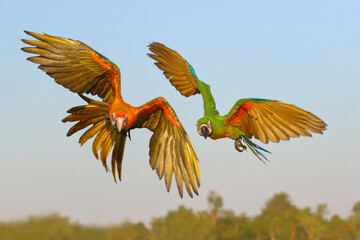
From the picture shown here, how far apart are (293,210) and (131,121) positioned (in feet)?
320

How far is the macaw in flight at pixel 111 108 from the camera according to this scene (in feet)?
35.7

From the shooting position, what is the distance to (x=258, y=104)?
10.4 meters

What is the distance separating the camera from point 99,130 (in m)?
12.2

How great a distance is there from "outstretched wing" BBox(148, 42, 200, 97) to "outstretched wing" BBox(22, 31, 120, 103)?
178cm

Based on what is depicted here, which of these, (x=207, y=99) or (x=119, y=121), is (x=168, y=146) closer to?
(x=119, y=121)

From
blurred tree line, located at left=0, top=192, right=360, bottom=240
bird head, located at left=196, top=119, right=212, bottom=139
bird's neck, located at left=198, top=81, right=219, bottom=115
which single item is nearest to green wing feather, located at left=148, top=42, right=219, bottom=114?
bird's neck, located at left=198, top=81, right=219, bottom=115

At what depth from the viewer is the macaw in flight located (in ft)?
35.7

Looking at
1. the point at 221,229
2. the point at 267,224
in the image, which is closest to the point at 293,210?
the point at 267,224

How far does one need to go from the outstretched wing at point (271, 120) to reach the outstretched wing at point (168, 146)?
3.57ft

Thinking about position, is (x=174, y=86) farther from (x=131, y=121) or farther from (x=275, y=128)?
(x=275, y=128)

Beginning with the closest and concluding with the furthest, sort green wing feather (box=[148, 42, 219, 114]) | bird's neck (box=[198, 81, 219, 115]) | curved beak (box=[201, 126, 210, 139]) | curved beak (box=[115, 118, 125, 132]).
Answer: curved beak (box=[201, 126, 210, 139]) → curved beak (box=[115, 118, 125, 132]) → bird's neck (box=[198, 81, 219, 115]) → green wing feather (box=[148, 42, 219, 114])

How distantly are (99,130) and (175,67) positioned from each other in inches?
95.0

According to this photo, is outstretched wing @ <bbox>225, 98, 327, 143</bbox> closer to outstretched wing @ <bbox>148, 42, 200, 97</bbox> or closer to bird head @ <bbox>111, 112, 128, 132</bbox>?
bird head @ <bbox>111, 112, 128, 132</bbox>

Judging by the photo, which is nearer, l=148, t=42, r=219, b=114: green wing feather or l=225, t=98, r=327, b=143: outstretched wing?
l=225, t=98, r=327, b=143: outstretched wing
